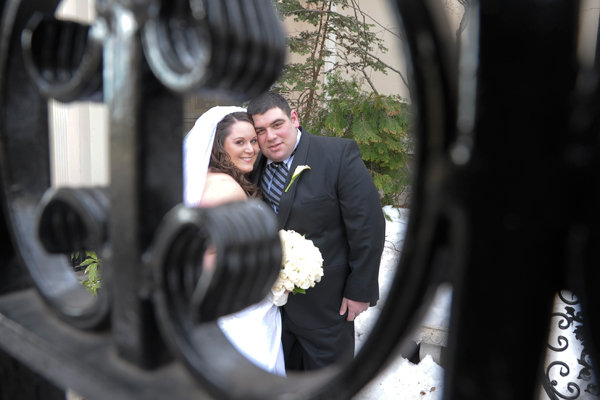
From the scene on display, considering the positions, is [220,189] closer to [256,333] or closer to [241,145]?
[241,145]

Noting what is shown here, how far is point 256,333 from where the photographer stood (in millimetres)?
3490

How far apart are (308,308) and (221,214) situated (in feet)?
11.7

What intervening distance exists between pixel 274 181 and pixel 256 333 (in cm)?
125

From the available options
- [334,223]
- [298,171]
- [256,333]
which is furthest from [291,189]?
[256,333]

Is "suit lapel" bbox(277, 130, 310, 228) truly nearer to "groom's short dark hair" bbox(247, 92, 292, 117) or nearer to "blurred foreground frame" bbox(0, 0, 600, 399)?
"groom's short dark hair" bbox(247, 92, 292, 117)

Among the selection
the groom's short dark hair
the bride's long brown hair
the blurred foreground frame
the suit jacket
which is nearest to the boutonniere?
the suit jacket

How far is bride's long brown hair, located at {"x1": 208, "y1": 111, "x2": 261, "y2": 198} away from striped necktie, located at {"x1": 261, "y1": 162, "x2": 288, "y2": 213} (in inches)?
4.6

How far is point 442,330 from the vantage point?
3.63m

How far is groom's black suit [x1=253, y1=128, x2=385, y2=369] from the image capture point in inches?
150

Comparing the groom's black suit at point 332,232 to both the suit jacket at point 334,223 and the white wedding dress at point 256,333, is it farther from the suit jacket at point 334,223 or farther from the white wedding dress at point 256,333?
the white wedding dress at point 256,333

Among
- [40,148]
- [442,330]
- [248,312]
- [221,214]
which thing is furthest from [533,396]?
[442,330]

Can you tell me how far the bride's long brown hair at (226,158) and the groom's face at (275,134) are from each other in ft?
0.49

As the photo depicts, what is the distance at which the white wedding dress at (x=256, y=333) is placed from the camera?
11.2ft

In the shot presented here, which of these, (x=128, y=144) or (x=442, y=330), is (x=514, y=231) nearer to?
(x=128, y=144)
